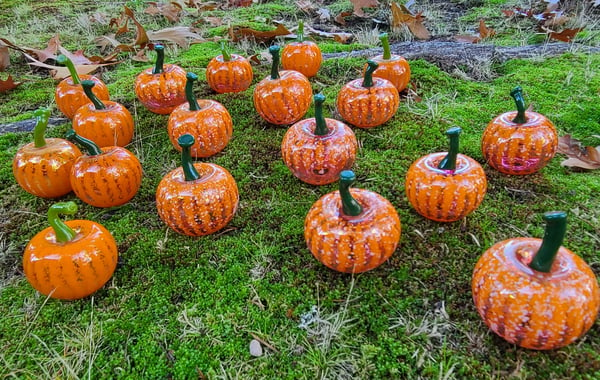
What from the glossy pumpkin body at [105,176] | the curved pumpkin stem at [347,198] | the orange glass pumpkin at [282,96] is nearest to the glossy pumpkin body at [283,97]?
the orange glass pumpkin at [282,96]

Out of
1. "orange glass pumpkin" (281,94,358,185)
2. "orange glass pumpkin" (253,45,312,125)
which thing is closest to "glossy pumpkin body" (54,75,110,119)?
"orange glass pumpkin" (253,45,312,125)

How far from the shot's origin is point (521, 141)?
266 centimetres

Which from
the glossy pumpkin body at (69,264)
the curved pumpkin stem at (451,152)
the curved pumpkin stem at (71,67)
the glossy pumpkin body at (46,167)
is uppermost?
the curved pumpkin stem at (71,67)

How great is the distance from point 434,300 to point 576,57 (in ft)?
12.6

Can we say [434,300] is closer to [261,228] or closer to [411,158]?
[261,228]

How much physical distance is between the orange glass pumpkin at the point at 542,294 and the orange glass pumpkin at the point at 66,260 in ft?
6.48

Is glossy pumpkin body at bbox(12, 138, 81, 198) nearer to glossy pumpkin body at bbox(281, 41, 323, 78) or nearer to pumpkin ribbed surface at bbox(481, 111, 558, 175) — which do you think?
glossy pumpkin body at bbox(281, 41, 323, 78)

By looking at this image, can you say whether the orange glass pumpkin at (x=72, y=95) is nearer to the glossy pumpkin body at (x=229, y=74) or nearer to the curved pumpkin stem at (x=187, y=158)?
the glossy pumpkin body at (x=229, y=74)

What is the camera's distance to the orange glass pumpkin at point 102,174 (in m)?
2.71

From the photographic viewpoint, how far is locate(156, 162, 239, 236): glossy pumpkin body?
2.45m

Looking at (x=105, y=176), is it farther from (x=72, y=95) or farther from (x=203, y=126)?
(x=72, y=95)

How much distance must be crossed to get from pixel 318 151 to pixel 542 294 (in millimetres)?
1516

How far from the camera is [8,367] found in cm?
198

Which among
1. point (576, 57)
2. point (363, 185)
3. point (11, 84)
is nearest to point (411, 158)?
point (363, 185)
